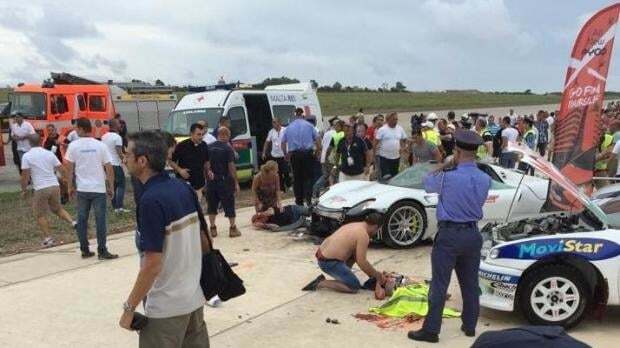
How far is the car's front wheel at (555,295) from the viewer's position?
546cm

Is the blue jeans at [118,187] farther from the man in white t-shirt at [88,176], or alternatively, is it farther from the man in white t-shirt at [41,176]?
the man in white t-shirt at [88,176]

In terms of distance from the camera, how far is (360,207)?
867cm

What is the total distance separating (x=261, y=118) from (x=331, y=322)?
34.4 ft

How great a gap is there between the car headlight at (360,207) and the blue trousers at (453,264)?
3.36 meters

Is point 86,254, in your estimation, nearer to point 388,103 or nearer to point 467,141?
point 467,141

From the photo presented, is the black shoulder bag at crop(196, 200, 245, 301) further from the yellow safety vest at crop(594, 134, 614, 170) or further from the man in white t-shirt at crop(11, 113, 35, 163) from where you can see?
the man in white t-shirt at crop(11, 113, 35, 163)

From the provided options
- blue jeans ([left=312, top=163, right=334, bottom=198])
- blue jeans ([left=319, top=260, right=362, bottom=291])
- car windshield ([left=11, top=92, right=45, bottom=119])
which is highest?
car windshield ([left=11, top=92, right=45, bottom=119])

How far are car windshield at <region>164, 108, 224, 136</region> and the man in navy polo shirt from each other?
11.5 meters

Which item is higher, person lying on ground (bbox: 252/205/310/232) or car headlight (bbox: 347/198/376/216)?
car headlight (bbox: 347/198/376/216)

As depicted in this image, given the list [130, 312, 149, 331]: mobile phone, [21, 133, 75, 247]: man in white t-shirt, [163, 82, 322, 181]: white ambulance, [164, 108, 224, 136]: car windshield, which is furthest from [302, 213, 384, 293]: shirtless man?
[164, 108, 224, 136]: car windshield

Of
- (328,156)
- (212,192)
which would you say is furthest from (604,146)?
(212,192)

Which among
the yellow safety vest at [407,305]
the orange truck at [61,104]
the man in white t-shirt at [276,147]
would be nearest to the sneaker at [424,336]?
the yellow safety vest at [407,305]

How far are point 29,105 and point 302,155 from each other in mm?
12478

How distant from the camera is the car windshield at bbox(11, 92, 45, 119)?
20.1 meters
